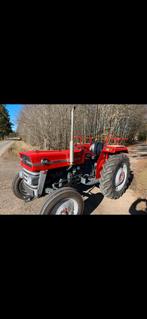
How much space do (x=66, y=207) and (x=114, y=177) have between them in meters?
1.22

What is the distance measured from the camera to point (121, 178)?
2.81 m

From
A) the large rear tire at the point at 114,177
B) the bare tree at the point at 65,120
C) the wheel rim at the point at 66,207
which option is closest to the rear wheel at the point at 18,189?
the wheel rim at the point at 66,207

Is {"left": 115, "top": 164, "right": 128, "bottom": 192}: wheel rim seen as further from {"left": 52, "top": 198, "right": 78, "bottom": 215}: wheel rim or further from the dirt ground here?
{"left": 52, "top": 198, "right": 78, "bottom": 215}: wheel rim

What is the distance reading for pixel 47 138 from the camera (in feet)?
21.2

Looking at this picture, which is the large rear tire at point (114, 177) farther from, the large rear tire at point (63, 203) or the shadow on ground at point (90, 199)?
the large rear tire at point (63, 203)

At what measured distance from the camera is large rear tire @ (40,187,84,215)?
1.56m

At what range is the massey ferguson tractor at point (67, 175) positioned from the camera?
1.72 metres

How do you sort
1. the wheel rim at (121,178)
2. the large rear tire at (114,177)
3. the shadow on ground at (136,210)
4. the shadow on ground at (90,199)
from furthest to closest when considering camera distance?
1. the wheel rim at (121,178)
2. the large rear tire at (114,177)
3. the shadow on ground at (90,199)
4. the shadow on ground at (136,210)

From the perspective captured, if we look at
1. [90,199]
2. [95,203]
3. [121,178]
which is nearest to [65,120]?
[121,178]
